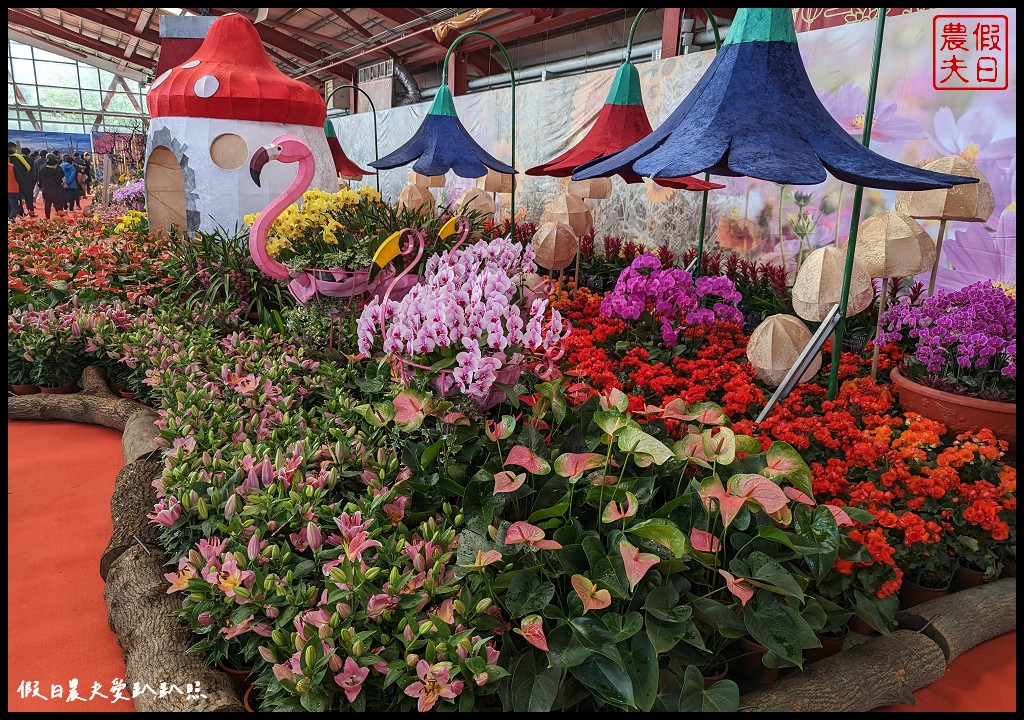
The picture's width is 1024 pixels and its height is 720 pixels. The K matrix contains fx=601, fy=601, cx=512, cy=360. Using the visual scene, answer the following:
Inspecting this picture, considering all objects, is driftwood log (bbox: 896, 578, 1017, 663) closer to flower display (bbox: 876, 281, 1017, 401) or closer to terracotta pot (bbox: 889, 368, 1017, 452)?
terracotta pot (bbox: 889, 368, 1017, 452)

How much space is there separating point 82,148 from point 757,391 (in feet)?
71.6

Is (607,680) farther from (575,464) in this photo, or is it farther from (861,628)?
(861,628)

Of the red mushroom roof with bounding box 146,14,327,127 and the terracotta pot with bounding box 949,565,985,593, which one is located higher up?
the red mushroom roof with bounding box 146,14,327,127

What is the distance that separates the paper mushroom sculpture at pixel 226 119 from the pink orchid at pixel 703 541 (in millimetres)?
4000

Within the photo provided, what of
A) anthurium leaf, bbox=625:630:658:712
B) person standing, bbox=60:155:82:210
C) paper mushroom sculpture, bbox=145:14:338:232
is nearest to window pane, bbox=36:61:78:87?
person standing, bbox=60:155:82:210

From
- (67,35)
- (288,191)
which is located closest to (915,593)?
(288,191)

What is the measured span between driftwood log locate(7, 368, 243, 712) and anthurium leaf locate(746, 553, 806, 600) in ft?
4.03

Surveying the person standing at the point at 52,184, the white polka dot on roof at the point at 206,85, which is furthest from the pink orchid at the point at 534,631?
the person standing at the point at 52,184

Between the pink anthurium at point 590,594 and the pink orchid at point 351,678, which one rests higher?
the pink anthurium at point 590,594

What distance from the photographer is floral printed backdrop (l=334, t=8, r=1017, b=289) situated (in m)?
3.49

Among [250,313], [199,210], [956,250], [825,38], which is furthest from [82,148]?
[956,250]

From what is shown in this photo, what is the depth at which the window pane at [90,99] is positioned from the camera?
822 inches

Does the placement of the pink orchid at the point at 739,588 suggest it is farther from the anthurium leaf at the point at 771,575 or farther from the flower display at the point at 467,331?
the flower display at the point at 467,331

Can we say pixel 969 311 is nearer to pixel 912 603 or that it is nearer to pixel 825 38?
pixel 912 603
